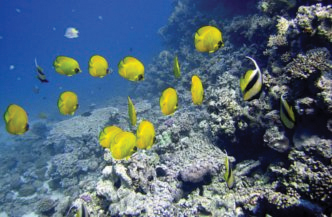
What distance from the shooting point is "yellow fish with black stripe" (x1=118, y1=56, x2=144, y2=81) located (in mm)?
4395

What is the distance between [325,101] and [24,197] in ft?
40.1

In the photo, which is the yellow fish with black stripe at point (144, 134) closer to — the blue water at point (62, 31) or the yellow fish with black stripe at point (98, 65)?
the yellow fish with black stripe at point (98, 65)

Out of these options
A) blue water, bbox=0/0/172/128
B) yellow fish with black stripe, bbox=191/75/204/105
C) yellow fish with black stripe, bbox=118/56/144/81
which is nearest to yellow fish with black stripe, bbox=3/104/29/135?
yellow fish with black stripe, bbox=118/56/144/81

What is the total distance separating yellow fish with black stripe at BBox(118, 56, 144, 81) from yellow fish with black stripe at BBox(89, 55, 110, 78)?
0.61 meters

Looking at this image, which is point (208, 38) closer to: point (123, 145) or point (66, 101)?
point (123, 145)

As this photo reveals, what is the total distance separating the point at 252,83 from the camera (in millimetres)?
2650

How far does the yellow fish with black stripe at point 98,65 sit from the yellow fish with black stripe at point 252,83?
3075 mm

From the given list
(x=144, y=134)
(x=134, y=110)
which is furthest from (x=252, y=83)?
(x=134, y=110)

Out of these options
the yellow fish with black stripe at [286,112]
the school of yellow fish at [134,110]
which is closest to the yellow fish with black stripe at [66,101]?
the school of yellow fish at [134,110]

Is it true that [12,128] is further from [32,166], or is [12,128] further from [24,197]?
[32,166]

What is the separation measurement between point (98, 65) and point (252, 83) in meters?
3.23

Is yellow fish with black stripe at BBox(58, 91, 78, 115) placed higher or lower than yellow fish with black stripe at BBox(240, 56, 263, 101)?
higher

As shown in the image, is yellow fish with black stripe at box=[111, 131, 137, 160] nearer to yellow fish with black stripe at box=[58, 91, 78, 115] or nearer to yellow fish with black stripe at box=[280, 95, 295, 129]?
yellow fish with black stripe at box=[58, 91, 78, 115]

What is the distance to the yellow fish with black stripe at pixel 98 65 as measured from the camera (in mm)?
4841
